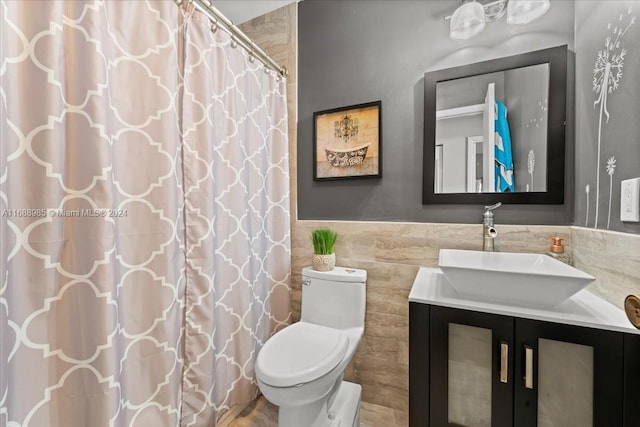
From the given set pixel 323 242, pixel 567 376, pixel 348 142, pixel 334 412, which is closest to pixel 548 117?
pixel 348 142

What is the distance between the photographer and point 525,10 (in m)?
1.24

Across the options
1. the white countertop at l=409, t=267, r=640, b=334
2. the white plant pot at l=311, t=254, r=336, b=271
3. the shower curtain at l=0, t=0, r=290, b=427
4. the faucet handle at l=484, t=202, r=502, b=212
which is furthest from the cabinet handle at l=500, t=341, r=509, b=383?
the shower curtain at l=0, t=0, r=290, b=427

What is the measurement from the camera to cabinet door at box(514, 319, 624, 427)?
0.79 metres

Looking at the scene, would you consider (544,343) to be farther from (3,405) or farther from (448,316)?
(3,405)

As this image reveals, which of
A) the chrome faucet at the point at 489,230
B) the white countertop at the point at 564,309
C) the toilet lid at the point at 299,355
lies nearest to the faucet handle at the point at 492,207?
the chrome faucet at the point at 489,230

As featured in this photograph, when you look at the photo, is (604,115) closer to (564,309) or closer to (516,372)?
(564,309)

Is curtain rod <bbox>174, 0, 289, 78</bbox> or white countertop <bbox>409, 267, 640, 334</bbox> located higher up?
curtain rod <bbox>174, 0, 289, 78</bbox>

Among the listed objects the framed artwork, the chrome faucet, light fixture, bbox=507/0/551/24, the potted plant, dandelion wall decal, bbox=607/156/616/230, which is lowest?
the potted plant

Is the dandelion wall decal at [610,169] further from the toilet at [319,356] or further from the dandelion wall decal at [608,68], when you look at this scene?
the toilet at [319,356]

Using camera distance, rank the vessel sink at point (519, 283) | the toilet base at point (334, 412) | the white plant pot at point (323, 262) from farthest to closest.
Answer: the white plant pot at point (323, 262) → the toilet base at point (334, 412) → the vessel sink at point (519, 283)

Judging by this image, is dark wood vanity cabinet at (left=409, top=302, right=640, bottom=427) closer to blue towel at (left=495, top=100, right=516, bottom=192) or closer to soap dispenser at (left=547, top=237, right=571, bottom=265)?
soap dispenser at (left=547, top=237, right=571, bottom=265)

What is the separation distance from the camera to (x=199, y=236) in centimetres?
121

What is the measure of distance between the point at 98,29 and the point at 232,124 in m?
0.63

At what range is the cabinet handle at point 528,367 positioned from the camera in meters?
0.88
